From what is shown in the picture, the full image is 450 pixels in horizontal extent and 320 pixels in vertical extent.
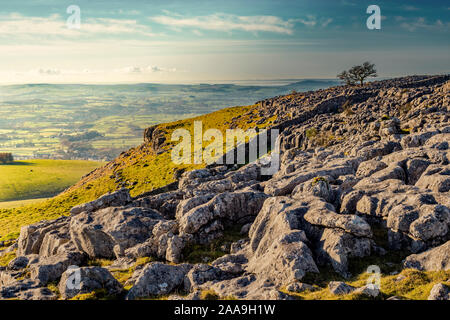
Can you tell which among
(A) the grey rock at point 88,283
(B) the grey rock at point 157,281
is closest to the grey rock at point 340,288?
(B) the grey rock at point 157,281

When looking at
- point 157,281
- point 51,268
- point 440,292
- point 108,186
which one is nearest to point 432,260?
point 440,292

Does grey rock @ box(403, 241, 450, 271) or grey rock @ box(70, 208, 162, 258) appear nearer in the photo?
grey rock @ box(403, 241, 450, 271)

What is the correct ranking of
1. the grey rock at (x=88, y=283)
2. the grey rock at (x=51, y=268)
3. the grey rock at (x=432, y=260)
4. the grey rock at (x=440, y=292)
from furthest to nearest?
the grey rock at (x=51, y=268) < the grey rock at (x=88, y=283) < the grey rock at (x=432, y=260) < the grey rock at (x=440, y=292)

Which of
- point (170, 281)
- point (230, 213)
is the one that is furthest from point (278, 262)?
point (230, 213)

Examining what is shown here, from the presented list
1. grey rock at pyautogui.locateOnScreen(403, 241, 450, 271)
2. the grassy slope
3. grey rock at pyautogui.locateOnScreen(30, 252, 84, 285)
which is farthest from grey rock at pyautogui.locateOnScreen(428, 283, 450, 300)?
the grassy slope

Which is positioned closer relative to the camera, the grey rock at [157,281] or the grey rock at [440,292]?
the grey rock at [440,292]

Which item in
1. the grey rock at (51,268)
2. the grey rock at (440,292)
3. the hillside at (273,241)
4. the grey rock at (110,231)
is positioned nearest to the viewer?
the grey rock at (440,292)

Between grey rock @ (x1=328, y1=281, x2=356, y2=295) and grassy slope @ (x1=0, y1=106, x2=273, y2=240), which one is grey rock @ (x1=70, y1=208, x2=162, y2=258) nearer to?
grey rock @ (x1=328, y1=281, x2=356, y2=295)

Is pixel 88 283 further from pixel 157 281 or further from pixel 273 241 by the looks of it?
pixel 273 241

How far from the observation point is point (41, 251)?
43.9m

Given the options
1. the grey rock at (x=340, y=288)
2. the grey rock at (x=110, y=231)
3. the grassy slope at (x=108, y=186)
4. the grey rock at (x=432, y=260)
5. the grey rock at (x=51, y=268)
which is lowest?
the grassy slope at (x=108, y=186)

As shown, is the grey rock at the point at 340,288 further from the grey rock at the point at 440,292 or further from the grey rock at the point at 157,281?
the grey rock at the point at 157,281

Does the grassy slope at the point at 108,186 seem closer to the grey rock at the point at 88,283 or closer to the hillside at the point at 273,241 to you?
the hillside at the point at 273,241

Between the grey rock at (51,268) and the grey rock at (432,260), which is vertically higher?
the grey rock at (432,260)
